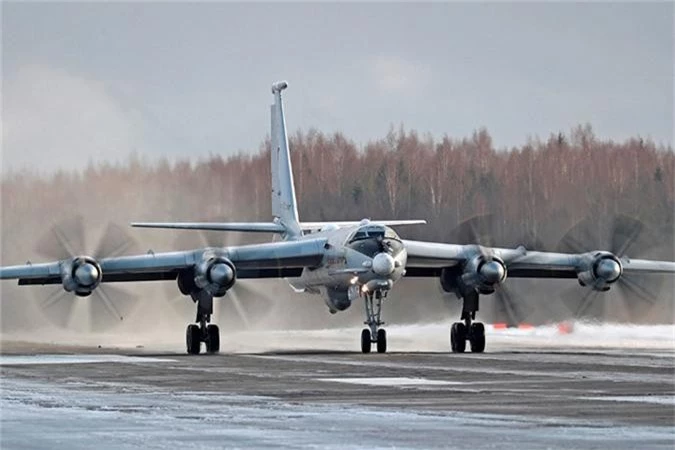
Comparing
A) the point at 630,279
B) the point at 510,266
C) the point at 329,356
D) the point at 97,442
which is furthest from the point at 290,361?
the point at 630,279

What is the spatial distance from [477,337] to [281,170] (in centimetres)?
1236

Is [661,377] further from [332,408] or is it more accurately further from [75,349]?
[75,349]

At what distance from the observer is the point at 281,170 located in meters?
54.8

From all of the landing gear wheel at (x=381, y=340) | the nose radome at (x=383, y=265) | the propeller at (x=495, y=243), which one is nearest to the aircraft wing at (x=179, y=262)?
the nose radome at (x=383, y=265)

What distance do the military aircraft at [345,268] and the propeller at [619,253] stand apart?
362mm

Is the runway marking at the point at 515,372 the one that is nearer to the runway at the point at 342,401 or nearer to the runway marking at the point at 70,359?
the runway at the point at 342,401

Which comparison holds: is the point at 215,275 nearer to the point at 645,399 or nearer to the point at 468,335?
the point at 468,335

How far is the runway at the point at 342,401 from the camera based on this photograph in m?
16.6

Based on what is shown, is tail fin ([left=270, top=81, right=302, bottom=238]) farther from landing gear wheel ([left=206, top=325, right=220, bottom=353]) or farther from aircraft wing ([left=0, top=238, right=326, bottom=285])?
landing gear wheel ([left=206, top=325, right=220, bottom=353])

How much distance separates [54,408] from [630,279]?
3960 cm

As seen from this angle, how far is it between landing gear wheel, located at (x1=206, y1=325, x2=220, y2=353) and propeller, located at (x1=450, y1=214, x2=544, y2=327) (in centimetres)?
722

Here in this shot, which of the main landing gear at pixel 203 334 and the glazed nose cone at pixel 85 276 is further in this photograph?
the main landing gear at pixel 203 334

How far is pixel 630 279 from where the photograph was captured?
58.3 meters

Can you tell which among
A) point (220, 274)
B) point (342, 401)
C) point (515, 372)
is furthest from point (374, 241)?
point (342, 401)
